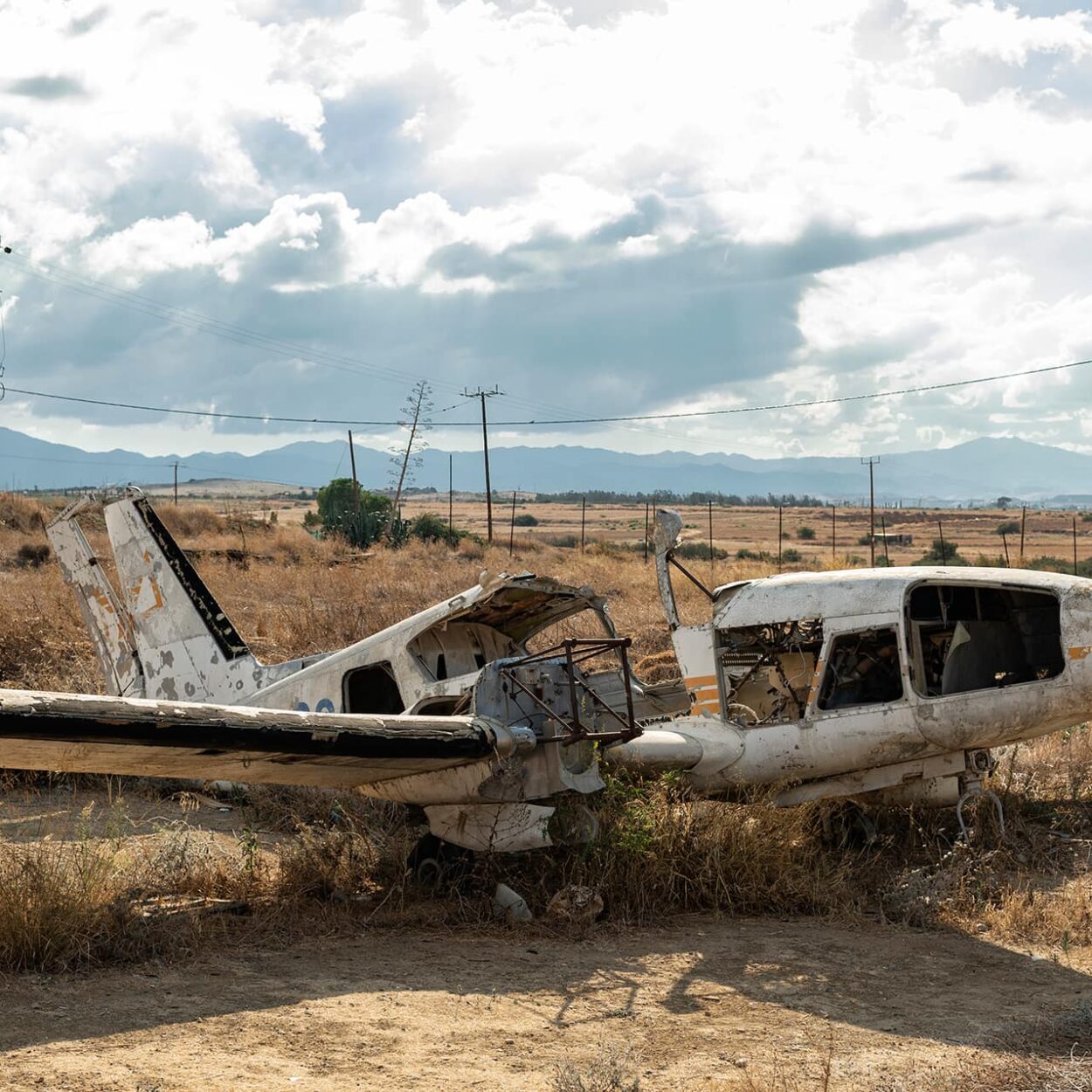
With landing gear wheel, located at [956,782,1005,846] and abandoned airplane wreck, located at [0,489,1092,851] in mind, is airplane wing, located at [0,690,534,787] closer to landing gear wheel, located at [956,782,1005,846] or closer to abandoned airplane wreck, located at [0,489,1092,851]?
abandoned airplane wreck, located at [0,489,1092,851]

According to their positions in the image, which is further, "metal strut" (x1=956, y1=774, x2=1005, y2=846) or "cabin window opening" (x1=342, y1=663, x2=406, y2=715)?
"cabin window opening" (x1=342, y1=663, x2=406, y2=715)

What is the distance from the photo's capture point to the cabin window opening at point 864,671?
35.0 feet

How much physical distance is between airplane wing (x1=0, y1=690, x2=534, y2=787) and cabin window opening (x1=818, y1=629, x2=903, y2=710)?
329cm

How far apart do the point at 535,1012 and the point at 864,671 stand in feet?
16.5

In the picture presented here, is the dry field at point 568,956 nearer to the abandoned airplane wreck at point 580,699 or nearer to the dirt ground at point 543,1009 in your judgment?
the dirt ground at point 543,1009

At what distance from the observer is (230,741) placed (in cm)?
768

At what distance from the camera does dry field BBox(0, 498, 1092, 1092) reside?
6148mm

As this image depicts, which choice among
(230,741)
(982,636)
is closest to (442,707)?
(230,741)

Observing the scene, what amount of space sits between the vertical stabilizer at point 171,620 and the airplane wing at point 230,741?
150 inches

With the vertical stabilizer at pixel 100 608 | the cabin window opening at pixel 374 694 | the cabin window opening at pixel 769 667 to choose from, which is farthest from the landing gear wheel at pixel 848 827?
the vertical stabilizer at pixel 100 608

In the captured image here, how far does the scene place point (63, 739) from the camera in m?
7.06

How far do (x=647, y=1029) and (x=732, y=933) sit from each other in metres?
2.06

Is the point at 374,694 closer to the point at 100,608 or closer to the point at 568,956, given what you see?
the point at 568,956

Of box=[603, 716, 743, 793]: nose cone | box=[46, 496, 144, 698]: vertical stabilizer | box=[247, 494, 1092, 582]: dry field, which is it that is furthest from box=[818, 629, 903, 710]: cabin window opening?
box=[247, 494, 1092, 582]: dry field
